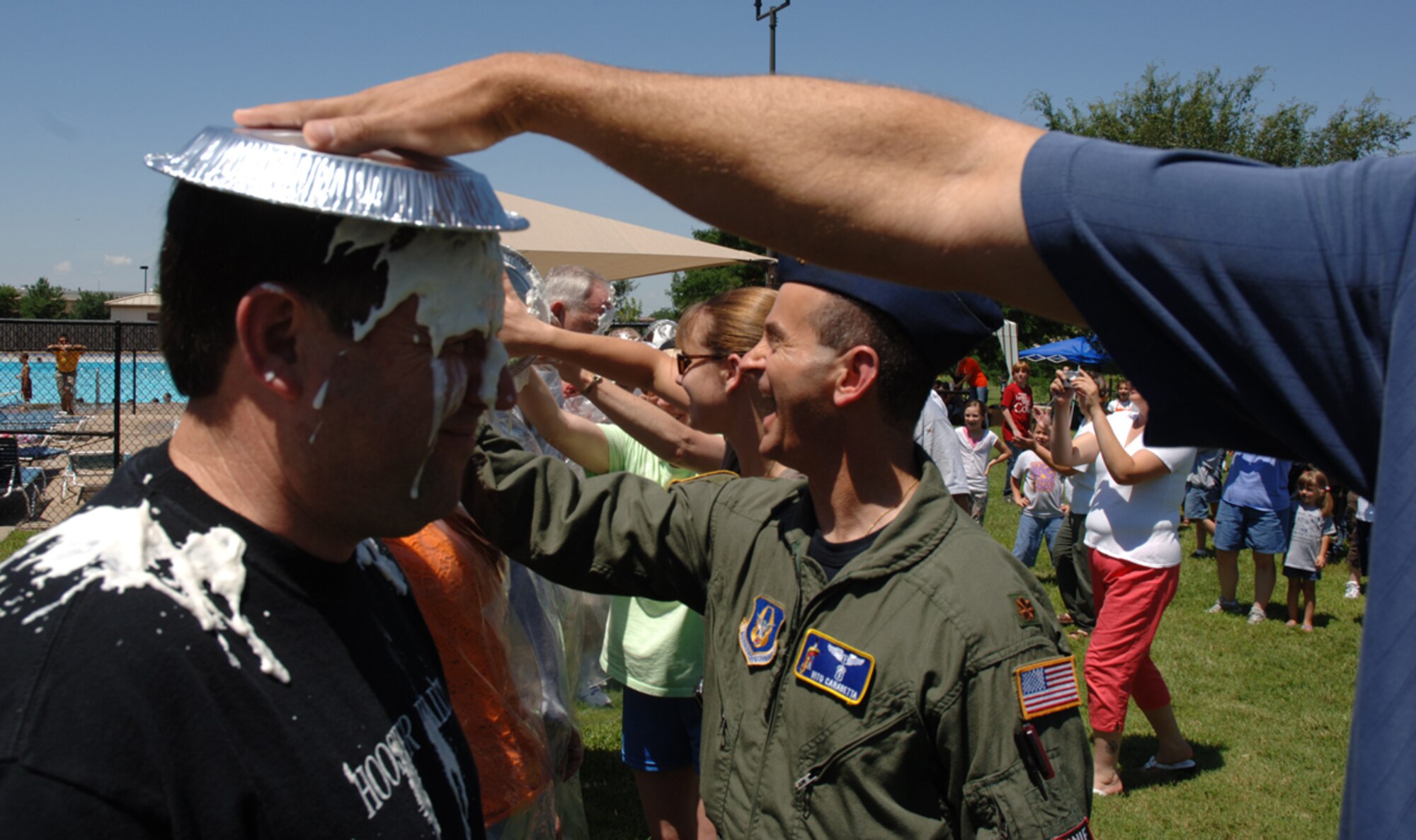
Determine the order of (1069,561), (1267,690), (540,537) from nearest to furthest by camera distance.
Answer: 1. (540,537)
2. (1267,690)
3. (1069,561)

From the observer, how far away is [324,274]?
1.18m

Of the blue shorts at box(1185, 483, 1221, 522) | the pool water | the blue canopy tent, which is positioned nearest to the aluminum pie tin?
the blue shorts at box(1185, 483, 1221, 522)

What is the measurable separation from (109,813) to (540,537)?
1200 mm

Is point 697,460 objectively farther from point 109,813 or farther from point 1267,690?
point 1267,690

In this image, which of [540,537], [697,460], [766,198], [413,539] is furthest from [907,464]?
[697,460]

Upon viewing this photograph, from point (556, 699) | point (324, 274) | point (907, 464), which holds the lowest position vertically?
point (556, 699)

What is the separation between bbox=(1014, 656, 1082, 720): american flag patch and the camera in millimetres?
1765

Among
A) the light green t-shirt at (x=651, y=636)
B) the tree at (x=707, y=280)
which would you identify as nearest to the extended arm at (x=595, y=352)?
the light green t-shirt at (x=651, y=636)

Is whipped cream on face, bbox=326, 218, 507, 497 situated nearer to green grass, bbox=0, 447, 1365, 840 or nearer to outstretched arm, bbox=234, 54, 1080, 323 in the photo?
outstretched arm, bbox=234, 54, 1080, 323

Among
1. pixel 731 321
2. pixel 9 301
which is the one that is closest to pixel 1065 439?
pixel 731 321

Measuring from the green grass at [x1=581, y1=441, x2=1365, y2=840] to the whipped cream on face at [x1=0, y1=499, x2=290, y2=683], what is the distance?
13.4 feet

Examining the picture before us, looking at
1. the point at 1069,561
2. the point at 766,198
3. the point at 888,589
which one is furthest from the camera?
the point at 1069,561

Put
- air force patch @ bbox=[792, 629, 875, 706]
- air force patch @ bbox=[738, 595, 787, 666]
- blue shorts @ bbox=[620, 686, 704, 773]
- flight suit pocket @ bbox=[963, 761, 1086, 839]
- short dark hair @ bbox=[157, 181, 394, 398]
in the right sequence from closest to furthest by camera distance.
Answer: short dark hair @ bbox=[157, 181, 394, 398], flight suit pocket @ bbox=[963, 761, 1086, 839], air force patch @ bbox=[792, 629, 875, 706], air force patch @ bbox=[738, 595, 787, 666], blue shorts @ bbox=[620, 686, 704, 773]

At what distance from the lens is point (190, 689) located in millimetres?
1035
